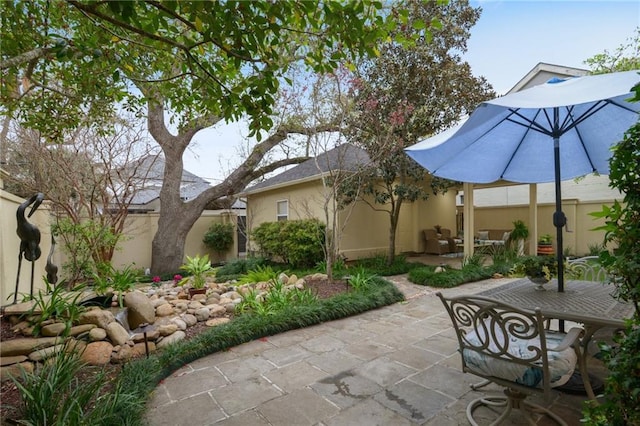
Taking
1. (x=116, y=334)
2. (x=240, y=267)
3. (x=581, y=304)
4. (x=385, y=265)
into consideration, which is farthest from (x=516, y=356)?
(x=240, y=267)

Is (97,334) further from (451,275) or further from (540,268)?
(451,275)

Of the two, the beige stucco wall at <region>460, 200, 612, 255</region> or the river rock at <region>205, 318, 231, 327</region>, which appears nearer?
the river rock at <region>205, 318, 231, 327</region>

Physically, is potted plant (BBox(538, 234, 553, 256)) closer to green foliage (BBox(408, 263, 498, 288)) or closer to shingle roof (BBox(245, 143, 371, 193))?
green foliage (BBox(408, 263, 498, 288))

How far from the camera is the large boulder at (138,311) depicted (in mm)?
4371

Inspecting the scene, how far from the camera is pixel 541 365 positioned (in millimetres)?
1993

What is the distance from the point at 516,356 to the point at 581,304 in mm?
823

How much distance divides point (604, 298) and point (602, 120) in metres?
2.28

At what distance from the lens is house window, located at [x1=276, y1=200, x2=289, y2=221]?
1164cm

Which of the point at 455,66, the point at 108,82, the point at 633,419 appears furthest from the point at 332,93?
the point at 633,419

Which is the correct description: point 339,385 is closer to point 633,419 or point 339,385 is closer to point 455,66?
point 633,419

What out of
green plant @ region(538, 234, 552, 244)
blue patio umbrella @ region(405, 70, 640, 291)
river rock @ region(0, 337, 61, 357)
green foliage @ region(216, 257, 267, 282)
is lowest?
green foliage @ region(216, 257, 267, 282)

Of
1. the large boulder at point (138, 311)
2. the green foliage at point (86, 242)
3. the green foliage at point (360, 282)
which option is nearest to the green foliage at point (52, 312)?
the large boulder at point (138, 311)

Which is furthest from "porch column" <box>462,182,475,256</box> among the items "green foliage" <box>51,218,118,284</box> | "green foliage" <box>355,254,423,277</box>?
"green foliage" <box>51,218,118,284</box>

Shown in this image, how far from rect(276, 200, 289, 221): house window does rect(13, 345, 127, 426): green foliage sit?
363 inches
